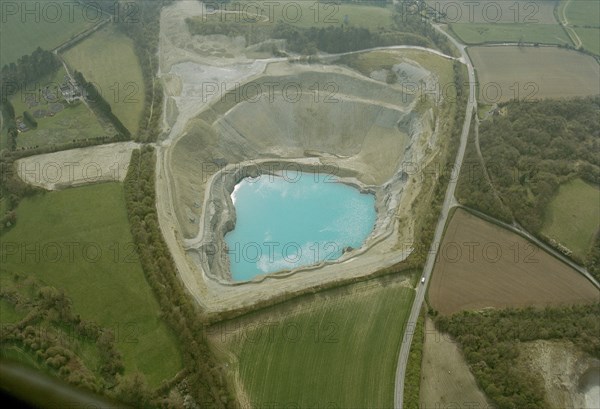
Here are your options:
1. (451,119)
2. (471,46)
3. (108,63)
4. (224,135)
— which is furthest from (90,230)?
(471,46)

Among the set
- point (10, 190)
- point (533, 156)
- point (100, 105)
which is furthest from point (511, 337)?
point (100, 105)

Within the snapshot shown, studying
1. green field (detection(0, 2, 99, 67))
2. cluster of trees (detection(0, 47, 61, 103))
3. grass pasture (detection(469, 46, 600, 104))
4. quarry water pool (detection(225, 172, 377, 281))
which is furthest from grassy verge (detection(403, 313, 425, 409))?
green field (detection(0, 2, 99, 67))

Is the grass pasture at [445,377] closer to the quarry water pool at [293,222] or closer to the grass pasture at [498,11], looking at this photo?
the quarry water pool at [293,222]

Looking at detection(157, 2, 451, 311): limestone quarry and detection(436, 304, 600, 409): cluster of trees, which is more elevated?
detection(157, 2, 451, 311): limestone quarry

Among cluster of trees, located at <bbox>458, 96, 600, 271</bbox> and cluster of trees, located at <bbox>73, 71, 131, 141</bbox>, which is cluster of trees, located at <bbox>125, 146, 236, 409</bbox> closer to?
cluster of trees, located at <bbox>73, 71, 131, 141</bbox>

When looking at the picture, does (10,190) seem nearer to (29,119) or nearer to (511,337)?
(29,119)

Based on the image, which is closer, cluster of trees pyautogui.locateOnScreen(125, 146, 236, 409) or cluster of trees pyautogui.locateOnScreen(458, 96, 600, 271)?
cluster of trees pyautogui.locateOnScreen(125, 146, 236, 409)
